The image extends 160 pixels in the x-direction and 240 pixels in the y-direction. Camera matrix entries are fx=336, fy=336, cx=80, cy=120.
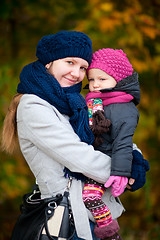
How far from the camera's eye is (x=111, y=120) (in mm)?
2008

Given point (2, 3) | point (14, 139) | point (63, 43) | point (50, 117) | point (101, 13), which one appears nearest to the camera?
point (50, 117)

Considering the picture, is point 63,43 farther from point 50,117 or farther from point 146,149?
point 146,149

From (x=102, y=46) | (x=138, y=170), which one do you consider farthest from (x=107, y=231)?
(x=102, y=46)

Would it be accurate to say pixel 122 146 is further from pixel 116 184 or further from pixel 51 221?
pixel 51 221

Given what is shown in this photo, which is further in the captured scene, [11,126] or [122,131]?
[11,126]

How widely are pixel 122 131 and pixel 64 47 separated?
2.03ft

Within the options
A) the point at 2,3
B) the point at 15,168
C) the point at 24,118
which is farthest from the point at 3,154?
the point at 24,118

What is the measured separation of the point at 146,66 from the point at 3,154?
2124 mm

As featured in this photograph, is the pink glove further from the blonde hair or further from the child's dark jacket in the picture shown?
the blonde hair

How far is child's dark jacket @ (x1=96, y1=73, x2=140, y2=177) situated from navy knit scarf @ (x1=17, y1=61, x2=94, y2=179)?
0.12 meters

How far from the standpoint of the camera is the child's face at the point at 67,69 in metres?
2.07

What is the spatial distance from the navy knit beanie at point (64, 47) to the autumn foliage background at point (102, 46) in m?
1.65

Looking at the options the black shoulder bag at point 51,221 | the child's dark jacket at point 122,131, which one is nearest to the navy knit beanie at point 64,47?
the child's dark jacket at point 122,131

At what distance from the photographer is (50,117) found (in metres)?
1.89
